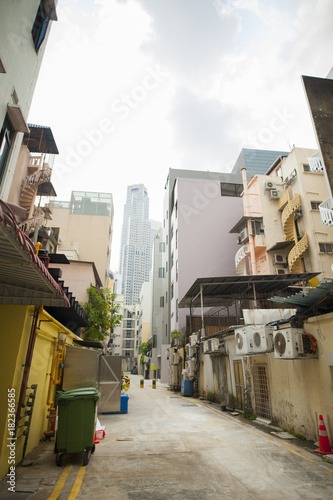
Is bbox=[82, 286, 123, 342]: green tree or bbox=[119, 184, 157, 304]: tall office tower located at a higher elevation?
bbox=[119, 184, 157, 304]: tall office tower

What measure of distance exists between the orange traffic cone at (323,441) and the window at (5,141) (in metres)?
9.57

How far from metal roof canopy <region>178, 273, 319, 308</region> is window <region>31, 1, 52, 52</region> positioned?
12.0 m

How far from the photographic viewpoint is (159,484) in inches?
171

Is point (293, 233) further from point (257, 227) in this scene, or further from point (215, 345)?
point (215, 345)

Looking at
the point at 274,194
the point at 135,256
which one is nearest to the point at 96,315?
the point at 274,194

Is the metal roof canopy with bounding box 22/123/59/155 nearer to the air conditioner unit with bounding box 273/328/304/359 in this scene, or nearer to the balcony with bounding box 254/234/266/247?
the air conditioner unit with bounding box 273/328/304/359

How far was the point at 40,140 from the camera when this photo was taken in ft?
52.0

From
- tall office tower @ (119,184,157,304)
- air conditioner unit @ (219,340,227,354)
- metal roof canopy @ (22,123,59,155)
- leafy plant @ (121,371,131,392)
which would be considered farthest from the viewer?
tall office tower @ (119,184,157,304)

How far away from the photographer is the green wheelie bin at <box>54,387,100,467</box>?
5148 mm

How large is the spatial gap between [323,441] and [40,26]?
13.8 metres

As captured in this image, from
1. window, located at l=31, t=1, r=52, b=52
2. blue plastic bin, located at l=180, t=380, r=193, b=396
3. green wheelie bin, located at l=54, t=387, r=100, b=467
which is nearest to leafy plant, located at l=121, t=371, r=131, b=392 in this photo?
blue plastic bin, located at l=180, t=380, r=193, b=396

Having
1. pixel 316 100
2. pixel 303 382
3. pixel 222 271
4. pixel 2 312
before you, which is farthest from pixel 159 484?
pixel 222 271

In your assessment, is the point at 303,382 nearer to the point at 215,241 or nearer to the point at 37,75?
the point at 37,75

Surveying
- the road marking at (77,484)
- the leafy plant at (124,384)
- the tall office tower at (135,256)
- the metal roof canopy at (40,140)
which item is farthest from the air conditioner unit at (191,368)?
the tall office tower at (135,256)
